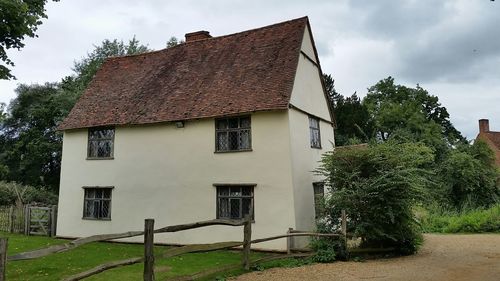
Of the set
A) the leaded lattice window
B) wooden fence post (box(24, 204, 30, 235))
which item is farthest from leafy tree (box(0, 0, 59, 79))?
wooden fence post (box(24, 204, 30, 235))

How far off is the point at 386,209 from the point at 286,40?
8686mm

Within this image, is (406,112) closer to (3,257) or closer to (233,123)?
(233,123)

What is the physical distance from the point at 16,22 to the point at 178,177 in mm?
7999

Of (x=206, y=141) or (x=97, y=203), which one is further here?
(x=97, y=203)

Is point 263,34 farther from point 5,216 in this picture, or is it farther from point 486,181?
point 486,181

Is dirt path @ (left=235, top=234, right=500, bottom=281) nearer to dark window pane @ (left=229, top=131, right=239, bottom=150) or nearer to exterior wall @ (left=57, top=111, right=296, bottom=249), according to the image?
exterior wall @ (left=57, top=111, right=296, bottom=249)

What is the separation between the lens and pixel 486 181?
1072 inches

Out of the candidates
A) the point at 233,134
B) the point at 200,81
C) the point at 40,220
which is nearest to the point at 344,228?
the point at 233,134

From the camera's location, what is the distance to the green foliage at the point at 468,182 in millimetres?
27062

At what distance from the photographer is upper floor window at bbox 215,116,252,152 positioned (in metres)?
16.0

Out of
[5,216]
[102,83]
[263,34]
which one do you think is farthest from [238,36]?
[5,216]

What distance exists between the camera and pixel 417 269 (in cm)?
1123

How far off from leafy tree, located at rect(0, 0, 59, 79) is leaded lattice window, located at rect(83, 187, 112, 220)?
6.98m

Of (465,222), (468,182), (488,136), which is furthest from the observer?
(488,136)
